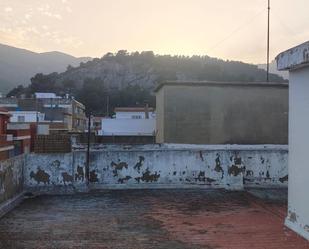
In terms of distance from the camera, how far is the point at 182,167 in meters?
15.1

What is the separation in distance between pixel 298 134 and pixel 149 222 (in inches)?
136

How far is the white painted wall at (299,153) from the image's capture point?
884 centimetres

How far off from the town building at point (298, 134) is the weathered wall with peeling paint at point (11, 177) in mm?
6381

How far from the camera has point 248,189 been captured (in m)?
15.0

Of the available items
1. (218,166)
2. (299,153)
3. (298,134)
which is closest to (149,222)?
(299,153)

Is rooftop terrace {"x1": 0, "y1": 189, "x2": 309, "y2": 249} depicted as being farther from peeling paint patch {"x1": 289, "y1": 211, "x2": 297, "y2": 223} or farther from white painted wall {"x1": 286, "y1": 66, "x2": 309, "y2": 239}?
white painted wall {"x1": 286, "y1": 66, "x2": 309, "y2": 239}

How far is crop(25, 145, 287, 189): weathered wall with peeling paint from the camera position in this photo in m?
14.8

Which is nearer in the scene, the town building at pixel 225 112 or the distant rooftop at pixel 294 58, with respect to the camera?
the distant rooftop at pixel 294 58

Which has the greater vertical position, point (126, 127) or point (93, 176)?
point (126, 127)

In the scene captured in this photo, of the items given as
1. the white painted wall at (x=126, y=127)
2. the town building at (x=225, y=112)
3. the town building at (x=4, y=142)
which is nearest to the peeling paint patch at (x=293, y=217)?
the town building at (x=4, y=142)

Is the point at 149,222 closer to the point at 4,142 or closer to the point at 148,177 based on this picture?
the point at 148,177

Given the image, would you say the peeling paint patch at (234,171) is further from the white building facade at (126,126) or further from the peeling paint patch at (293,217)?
the white building facade at (126,126)

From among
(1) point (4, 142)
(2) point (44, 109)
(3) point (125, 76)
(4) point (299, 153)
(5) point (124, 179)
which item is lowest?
(5) point (124, 179)

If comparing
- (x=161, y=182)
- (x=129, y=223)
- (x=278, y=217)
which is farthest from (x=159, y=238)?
(x=161, y=182)
